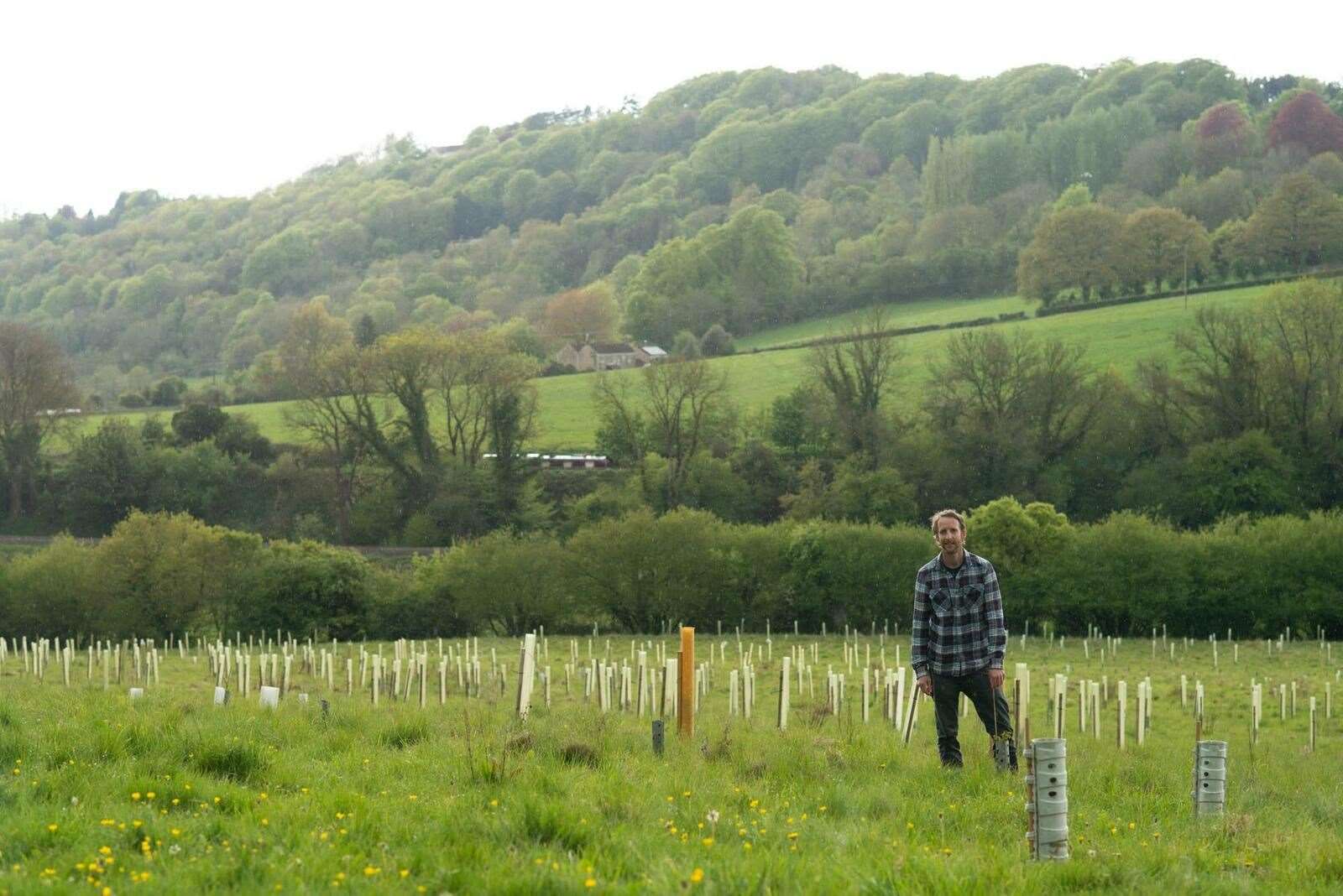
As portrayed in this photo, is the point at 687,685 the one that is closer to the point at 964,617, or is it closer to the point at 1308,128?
the point at 964,617

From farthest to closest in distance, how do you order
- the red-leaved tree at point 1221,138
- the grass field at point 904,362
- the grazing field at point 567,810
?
the red-leaved tree at point 1221,138 → the grass field at point 904,362 → the grazing field at point 567,810

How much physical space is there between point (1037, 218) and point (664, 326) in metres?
31.2

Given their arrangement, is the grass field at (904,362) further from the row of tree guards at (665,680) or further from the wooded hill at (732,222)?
the row of tree guards at (665,680)

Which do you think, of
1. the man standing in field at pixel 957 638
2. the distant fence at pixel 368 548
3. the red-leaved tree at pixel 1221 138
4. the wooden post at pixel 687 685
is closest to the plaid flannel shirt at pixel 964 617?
the man standing in field at pixel 957 638

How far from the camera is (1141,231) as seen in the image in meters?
85.5

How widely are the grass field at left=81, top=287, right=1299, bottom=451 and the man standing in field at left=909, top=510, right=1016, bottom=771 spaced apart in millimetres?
59618

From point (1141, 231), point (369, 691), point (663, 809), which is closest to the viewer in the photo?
point (663, 809)

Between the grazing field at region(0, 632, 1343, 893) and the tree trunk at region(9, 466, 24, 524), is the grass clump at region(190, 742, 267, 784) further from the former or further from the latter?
the tree trunk at region(9, 466, 24, 524)

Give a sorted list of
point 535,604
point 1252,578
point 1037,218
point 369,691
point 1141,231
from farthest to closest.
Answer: point 1037,218 < point 1141,231 < point 535,604 < point 1252,578 < point 369,691

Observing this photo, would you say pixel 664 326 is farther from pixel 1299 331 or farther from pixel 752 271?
pixel 1299 331

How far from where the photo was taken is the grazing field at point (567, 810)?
5785mm

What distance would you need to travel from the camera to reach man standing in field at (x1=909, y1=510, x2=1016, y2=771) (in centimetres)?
970

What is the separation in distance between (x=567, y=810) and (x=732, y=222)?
10099 cm

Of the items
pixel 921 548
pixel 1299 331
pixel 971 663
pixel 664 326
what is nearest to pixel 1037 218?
pixel 664 326
